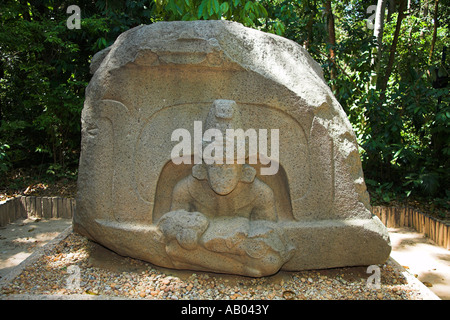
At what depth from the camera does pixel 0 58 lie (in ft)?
14.8

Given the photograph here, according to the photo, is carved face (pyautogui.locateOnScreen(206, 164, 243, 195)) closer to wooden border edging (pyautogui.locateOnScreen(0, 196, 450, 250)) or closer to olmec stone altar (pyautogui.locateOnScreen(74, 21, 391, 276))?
olmec stone altar (pyautogui.locateOnScreen(74, 21, 391, 276))

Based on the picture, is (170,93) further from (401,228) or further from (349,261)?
(401,228)

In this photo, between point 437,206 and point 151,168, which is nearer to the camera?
point 151,168

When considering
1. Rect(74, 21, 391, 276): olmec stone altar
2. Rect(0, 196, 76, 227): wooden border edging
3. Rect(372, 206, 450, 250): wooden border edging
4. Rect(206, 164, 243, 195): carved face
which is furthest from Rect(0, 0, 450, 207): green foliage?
Rect(206, 164, 243, 195): carved face

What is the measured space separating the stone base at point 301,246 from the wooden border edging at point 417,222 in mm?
1440

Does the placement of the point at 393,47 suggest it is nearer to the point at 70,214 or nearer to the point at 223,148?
the point at 223,148

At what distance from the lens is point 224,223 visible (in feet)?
7.25

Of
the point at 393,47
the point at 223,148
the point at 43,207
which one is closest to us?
the point at 223,148

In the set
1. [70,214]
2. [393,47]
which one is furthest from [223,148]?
[393,47]

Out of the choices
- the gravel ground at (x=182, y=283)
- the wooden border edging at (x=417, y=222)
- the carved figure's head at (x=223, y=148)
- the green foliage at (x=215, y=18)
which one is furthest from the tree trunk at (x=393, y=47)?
the carved figure's head at (x=223, y=148)

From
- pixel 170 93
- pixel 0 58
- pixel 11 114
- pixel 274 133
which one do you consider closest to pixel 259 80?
pixel 274 133

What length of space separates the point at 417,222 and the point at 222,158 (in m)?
2.63

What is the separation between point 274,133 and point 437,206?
2803mm

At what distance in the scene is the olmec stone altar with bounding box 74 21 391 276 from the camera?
2137 mm
